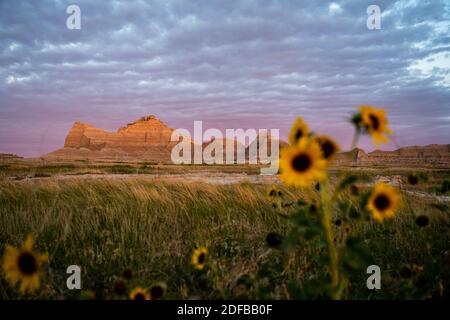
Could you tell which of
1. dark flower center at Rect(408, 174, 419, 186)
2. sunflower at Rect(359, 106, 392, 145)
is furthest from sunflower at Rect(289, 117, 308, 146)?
dark flower center at Rect(408, 174, 419, 186)

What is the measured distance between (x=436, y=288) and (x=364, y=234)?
144cm

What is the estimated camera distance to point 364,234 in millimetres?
4000

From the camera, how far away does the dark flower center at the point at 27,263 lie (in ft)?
6.44

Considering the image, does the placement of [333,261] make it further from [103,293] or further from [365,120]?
[103,293]

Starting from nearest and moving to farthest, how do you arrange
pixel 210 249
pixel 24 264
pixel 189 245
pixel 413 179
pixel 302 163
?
pixel 302 163, pixel 24 264, pixel 413 179, pixel 210 249, pixel 189 245

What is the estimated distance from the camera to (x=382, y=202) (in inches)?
83.8

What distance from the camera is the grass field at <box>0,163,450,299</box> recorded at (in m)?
2.58

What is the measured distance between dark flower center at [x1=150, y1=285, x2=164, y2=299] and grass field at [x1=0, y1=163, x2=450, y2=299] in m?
0.15

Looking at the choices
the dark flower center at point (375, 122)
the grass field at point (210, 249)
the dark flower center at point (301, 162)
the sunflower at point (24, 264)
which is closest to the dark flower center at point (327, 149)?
the dark flower center at point (301, 162)

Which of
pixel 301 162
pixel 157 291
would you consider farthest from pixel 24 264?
pixel 301 162

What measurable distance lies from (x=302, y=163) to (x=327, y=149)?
17cm

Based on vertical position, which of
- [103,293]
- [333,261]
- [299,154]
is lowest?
[103,293]

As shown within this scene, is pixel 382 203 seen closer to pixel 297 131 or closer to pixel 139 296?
pixel 297 131
